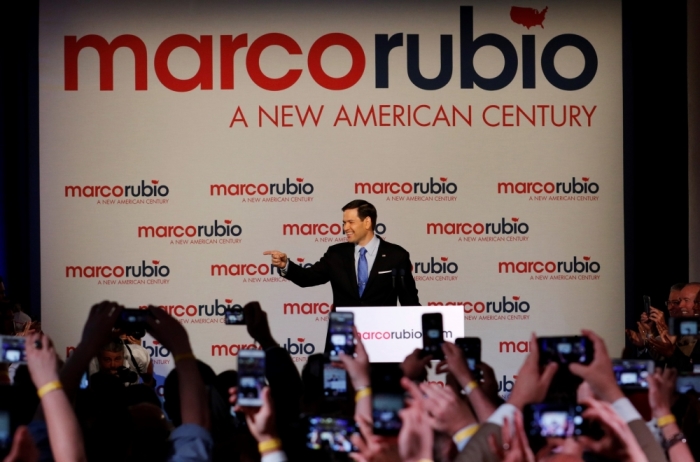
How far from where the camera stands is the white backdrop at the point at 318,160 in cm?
712

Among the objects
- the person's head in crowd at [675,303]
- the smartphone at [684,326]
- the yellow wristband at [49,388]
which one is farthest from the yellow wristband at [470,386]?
the person's head in crowd at [675,303]

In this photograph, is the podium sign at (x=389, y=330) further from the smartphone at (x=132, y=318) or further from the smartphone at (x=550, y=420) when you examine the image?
the smartphone at (x=550, y=420)

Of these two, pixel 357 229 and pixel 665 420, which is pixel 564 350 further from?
pixel 357 229

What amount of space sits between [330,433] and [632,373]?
2.54 ft

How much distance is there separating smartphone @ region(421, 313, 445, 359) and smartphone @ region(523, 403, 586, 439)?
1.03 m

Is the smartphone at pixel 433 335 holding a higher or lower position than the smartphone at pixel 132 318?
lower

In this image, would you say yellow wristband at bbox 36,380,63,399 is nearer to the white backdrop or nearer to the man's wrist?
the man's wrist

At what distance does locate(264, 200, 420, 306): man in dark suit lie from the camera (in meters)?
5.59

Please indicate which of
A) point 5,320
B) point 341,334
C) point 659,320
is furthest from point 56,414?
point 5,320

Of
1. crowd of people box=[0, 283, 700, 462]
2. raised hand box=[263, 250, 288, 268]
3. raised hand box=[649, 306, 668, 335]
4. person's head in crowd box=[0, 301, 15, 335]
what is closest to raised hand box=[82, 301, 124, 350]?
crowd of people box=[0, 283, 700, 462]

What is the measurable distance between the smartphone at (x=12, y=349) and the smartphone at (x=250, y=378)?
1.76 ft

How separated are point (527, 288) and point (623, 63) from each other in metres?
1.93

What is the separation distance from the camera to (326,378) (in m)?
2.59

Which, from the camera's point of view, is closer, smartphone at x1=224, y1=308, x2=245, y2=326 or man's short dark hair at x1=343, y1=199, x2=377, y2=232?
smartphone at x1=224, y1=308, x2=245, y2=326
